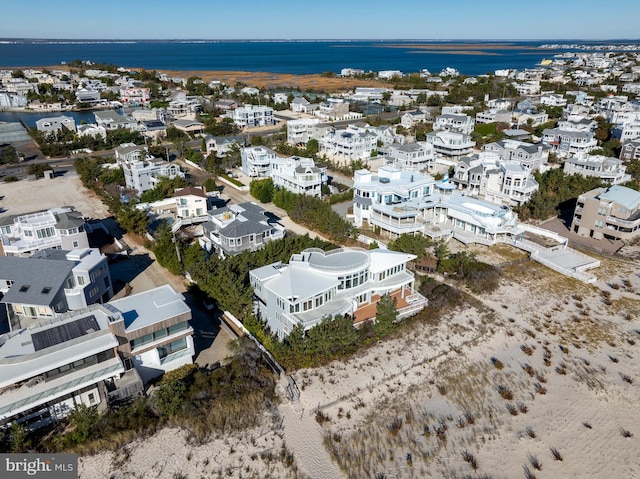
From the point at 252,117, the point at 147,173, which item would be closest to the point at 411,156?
the point at 147,173

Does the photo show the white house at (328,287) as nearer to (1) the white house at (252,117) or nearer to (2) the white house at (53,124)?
(1) the white house at (252,117)

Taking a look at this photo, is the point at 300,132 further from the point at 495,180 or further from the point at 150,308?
the point at 150,308

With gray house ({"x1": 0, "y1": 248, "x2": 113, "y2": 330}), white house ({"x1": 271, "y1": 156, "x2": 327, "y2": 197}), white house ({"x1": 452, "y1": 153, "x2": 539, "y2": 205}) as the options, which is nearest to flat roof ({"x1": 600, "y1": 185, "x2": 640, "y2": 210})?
white house ({"x1": 452, "y1": 153, "x2": 539, "y2": 205})

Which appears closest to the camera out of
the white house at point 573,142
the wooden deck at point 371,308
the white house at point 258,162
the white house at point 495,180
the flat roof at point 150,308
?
the flat roof at point 150,308

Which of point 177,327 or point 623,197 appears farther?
point 623,197

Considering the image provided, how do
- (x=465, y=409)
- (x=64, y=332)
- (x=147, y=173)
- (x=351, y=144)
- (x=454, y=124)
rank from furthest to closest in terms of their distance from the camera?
(x=454, y=124) → (x=351, y=144) → (x=147, y=173) → (x=465, y=409) → (x=64, y=332)

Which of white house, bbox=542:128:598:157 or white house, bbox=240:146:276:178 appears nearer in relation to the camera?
white house, bbox=240:146:276:178

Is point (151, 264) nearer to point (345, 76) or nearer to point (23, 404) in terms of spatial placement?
point (23, 404)

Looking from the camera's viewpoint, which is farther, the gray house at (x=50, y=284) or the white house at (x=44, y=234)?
the white house at (x=44, y=234)

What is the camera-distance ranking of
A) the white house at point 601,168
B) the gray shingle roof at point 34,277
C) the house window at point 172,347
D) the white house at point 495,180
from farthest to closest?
the white house at point 601,168, the white house at point 495,180, the gray shingle roof at point 34,277, the house window at point 172,347

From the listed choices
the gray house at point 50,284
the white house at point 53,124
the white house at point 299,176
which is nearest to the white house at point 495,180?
the white house at point 299,176

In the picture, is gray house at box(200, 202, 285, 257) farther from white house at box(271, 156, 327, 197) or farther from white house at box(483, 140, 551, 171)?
white house at box(483, 140, 551, 171)
